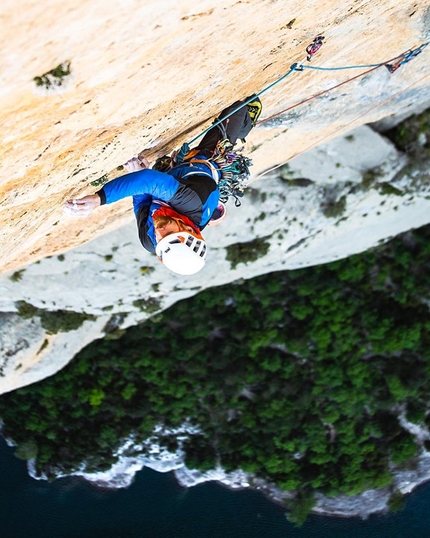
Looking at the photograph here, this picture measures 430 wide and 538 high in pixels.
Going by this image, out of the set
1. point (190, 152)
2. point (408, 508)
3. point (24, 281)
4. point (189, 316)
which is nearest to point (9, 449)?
point (189, 316)

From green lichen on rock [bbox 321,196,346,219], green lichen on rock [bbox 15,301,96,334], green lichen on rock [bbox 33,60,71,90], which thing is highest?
green lichen on rock [bbox 321,196,346,219]

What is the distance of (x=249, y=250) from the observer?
6.83 m

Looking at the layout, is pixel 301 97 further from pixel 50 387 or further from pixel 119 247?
pixel 50 387

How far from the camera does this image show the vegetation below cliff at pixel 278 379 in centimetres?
856

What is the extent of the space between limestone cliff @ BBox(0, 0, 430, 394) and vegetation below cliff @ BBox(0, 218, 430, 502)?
1.11 m

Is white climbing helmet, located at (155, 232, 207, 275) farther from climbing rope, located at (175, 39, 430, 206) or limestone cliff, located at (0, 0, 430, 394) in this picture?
climbing rope, located at (175, 39, 430, 206)

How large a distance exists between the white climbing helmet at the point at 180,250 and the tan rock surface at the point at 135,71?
56 centimetres

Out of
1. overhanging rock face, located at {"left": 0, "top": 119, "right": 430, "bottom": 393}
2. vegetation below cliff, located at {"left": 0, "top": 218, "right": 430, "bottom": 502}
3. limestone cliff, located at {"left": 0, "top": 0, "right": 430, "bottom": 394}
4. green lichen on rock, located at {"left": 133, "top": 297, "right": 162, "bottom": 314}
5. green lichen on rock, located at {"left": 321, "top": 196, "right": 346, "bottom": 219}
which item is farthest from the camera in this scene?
vegetation below cliff, located at {"left": 0, "top": 218, "right": 430, "bottom": 502}

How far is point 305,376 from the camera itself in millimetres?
8844

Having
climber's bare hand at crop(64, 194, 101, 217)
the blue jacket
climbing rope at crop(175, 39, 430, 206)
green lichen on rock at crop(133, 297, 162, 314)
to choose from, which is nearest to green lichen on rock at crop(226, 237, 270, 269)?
green lichen on rock at crop(133, 297, 162, 314)

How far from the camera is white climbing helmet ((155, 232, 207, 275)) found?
113 inches

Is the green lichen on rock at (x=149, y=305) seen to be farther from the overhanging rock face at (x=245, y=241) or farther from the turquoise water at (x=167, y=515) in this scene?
the turquoise water at (x=167, y=515)

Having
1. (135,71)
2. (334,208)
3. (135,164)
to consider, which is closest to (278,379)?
(334,208)

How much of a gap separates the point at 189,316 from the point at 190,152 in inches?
212
